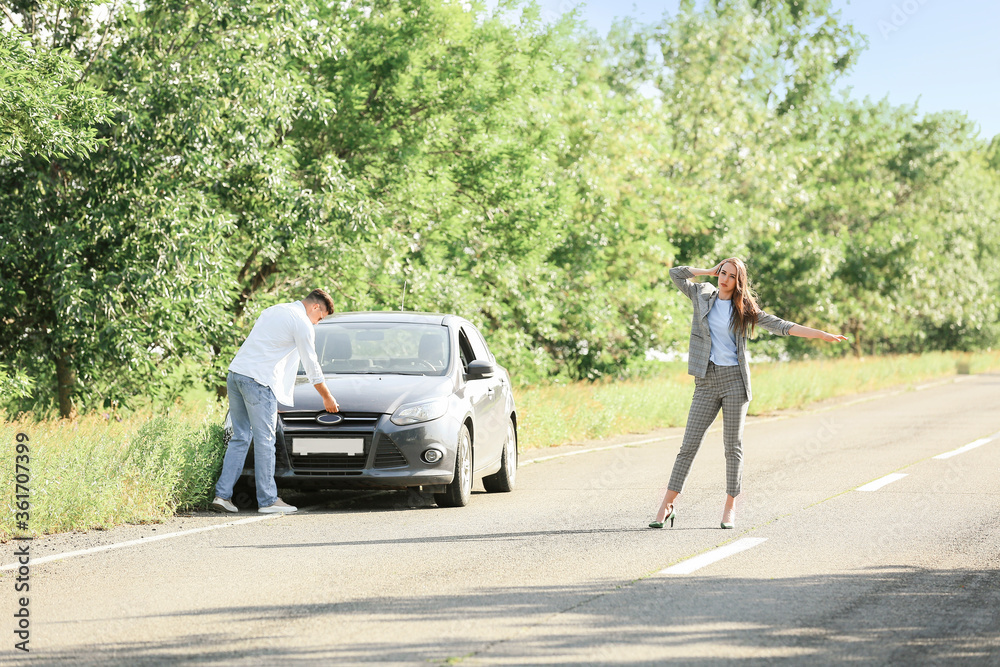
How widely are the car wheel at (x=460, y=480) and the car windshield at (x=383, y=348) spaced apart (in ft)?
2.72

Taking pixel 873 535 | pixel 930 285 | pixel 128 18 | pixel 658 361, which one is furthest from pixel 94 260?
pixel 930 285

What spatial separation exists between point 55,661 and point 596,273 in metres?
26.7

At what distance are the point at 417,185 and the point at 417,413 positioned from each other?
13.1 metres

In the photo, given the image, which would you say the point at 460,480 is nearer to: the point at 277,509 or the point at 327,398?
the point at 327,398

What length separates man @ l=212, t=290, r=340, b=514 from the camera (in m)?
9.52

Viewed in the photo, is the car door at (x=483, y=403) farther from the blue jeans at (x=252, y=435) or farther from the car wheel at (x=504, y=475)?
the blue jeans at (x=252, y=435)

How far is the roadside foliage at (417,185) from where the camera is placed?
15898 millimetres

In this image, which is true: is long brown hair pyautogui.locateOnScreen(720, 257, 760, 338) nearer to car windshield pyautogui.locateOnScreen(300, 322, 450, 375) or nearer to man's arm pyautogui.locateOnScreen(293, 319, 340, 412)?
car windshield pyautogui.locateOnScreen(300, 322, 450, 375)

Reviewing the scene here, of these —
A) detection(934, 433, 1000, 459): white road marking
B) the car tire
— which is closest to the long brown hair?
the car tire

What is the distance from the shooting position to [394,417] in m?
9.77

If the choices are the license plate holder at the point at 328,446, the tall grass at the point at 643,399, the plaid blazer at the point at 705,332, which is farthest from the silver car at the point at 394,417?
the tall grass at the point at 643,399

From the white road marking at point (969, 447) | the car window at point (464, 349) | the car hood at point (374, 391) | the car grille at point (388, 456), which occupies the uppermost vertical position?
the car window at point (464, 349)

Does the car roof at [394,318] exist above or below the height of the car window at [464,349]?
above

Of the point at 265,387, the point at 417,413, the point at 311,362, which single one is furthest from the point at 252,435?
the point at 417,413
